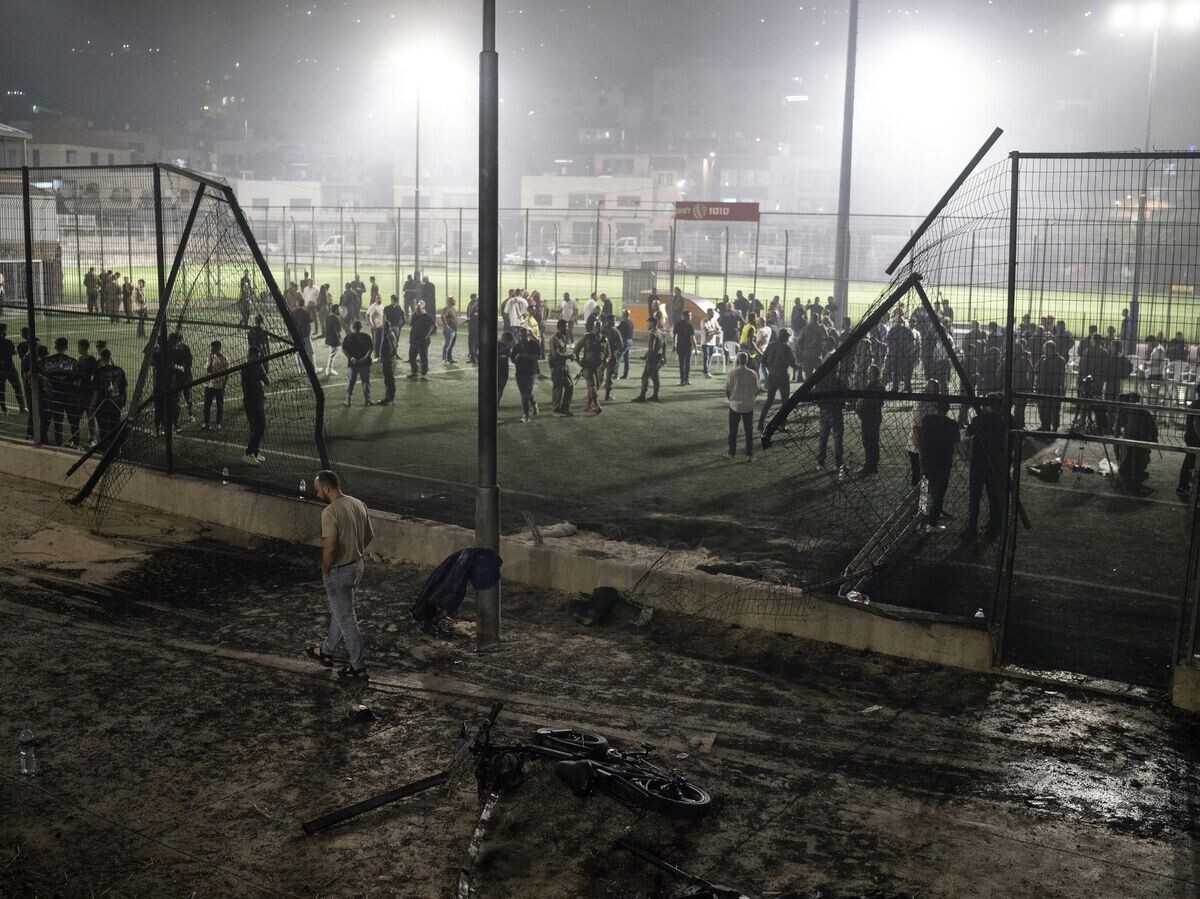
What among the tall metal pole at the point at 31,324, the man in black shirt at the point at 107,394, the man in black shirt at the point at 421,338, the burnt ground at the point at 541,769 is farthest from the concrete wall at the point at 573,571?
the man in black shirt at the point at 421,338

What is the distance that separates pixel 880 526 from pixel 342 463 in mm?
7899

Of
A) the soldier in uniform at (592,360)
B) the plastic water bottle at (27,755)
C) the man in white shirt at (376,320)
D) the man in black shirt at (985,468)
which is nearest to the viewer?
the plastic water bottle at (27,755)

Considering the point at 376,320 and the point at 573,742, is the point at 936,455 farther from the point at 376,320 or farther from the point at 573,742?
the point at 376,320

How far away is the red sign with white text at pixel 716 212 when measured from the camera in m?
33.1

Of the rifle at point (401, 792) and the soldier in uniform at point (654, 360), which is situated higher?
the soldier in uniform at point (654, 360)

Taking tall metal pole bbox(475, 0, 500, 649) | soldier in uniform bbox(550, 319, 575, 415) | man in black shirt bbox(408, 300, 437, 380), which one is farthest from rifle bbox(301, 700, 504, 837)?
man in black shirt bbox(408, 300, 437, 380)

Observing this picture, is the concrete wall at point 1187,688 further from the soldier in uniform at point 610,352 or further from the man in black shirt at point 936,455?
the soldier in uniform at point 610,352

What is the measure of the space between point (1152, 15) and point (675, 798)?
4402cm

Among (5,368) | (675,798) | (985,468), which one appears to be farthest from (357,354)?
(675,798)

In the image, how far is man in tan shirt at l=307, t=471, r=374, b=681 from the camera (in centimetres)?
888

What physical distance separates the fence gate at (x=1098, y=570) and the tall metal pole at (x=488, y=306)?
4127mm

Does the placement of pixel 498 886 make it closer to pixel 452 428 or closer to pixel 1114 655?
pixel 1114 655

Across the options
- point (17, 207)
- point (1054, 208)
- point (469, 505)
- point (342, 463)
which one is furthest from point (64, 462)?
point (1054, 208)

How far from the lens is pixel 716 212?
3412 centimetres
